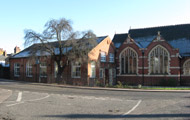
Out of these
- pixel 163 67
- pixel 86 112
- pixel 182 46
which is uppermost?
pixel 182 46

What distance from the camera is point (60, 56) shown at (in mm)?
25984

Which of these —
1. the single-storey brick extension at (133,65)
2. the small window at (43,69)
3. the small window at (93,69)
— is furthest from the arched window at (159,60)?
the small window at (43,69)

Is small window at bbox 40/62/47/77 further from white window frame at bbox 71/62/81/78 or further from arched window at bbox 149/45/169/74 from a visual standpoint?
arched window at bbox 149/45/169/74

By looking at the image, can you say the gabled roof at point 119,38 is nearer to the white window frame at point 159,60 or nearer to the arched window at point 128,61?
the arched window at point 128,61

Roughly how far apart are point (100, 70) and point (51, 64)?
24.3 feet

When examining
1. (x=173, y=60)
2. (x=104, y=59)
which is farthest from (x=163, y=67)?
(x=104, y=59)

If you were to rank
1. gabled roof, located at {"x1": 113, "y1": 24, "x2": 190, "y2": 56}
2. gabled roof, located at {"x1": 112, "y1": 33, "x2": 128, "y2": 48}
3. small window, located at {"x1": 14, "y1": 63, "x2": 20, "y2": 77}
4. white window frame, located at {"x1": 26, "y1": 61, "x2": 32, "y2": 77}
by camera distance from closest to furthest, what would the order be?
gabled roof, located at {"x1": 113, "y1": 24, "x2": 190, "y2": 56} < white window frame, located at {"x1": 26, "y1": 61, "x2": 32, "y2": 77} < small window, located at {"x1": 14, "y1": 63, "x2": 20, "y2": 77} < gabled roof, located at {"x1": 112, "y1": 33, "x2": 128, "y2": 48}

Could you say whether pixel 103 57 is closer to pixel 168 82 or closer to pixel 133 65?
pixel 133 65

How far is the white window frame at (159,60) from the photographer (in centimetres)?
Answer: 2878

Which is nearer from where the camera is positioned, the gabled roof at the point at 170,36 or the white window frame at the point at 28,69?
the gabled roof at the point at 170,36

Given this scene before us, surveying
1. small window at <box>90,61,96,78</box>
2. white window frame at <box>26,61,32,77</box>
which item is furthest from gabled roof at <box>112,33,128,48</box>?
white window frame at <box>26,61,32,77</box>

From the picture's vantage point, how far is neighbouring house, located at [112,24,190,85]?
93.1 ft

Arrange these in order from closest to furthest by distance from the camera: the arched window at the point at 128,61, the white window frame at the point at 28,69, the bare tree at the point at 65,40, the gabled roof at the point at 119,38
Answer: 1. the bare tree at the point at 65,40
2. the arched window at the point at 128,61
3. the white window frame at the point at 28,69
4. the gabled roof at the point at 119,38

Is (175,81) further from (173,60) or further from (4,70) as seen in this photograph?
(4,70)
